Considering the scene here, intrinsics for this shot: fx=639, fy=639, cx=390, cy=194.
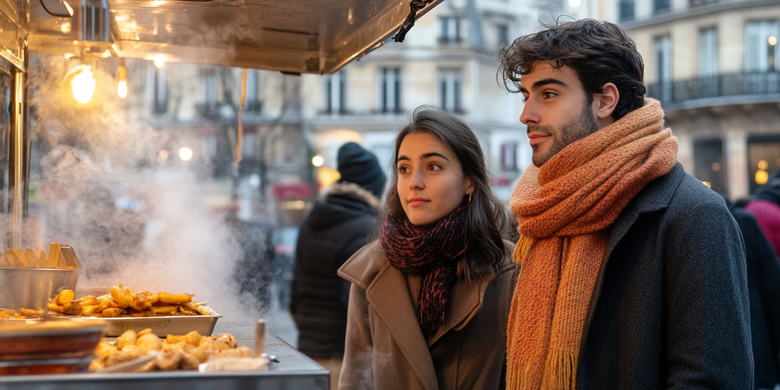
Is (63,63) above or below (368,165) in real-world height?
above

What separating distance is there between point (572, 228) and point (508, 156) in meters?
23.4

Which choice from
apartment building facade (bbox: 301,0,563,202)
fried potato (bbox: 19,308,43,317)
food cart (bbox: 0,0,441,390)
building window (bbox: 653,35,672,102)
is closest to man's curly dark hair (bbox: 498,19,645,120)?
food cart (bbox: 0,0,441,390)

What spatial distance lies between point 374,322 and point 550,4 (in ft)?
79.0

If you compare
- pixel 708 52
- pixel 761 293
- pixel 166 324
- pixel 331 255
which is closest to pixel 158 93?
pixel 331 255

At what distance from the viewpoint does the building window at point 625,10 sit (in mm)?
22247

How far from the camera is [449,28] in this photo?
24312mm

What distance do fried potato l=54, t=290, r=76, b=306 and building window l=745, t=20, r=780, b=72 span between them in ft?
70.2

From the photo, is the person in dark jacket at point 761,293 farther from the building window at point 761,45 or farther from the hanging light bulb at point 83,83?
the building window at point 761,45

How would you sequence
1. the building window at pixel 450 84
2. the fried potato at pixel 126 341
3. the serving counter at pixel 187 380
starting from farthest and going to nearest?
1. the building window at pixel 450 84
2. the fried potato at pixel 126 341
3. the serving counter at pixel 187 380

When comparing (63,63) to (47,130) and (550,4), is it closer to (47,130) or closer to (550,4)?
(47,130)

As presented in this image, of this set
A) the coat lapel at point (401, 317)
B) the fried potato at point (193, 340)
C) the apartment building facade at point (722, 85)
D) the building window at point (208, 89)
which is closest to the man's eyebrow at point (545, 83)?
the coat lapel at point (401, 317)

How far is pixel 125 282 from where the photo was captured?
3049 millimetres

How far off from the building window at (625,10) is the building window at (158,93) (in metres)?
15.6

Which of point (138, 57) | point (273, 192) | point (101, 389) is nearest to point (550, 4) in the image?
point (273, 192)
